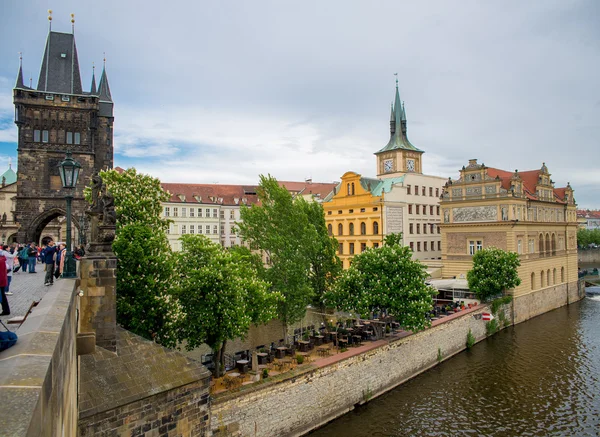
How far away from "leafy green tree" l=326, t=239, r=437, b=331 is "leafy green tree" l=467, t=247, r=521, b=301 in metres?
14.1

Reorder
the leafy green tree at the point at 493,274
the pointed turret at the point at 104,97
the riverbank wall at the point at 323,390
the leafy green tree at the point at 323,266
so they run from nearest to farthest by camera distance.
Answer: the riverbank wall at the point at 323,390 < the leafy green tree at the point at 323,266 < the leafy green tree at the point at 493,274 < the pointed turret at the point at 104,97

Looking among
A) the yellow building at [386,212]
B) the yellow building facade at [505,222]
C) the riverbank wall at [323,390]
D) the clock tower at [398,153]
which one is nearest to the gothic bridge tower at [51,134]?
the yellow building at [386,212]

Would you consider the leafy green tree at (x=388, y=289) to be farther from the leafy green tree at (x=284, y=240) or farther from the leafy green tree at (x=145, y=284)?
the leafy green tree at (x=145, y=284)

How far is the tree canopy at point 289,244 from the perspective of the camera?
28.6 m

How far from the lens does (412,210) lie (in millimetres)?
53438

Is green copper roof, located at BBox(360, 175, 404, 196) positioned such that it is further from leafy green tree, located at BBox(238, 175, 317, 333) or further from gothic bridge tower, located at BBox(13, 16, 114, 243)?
gothic bridge tower, located at BBox(13, 16, 114, 243)

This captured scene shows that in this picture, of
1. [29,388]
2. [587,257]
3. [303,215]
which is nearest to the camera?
[29,388]

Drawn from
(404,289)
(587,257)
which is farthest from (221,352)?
(587,257)

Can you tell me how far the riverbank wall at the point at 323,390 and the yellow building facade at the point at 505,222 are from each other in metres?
17.2

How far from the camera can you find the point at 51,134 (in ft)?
137

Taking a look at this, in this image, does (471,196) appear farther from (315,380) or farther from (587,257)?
(587,257)

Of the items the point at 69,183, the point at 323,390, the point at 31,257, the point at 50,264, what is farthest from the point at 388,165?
the point at 69,183

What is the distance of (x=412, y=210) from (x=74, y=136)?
3779 cm

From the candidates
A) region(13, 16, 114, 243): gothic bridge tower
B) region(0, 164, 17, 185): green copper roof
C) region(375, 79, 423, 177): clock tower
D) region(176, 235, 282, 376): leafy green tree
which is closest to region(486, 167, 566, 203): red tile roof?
region(375, 79, 423, 177): clock tower
